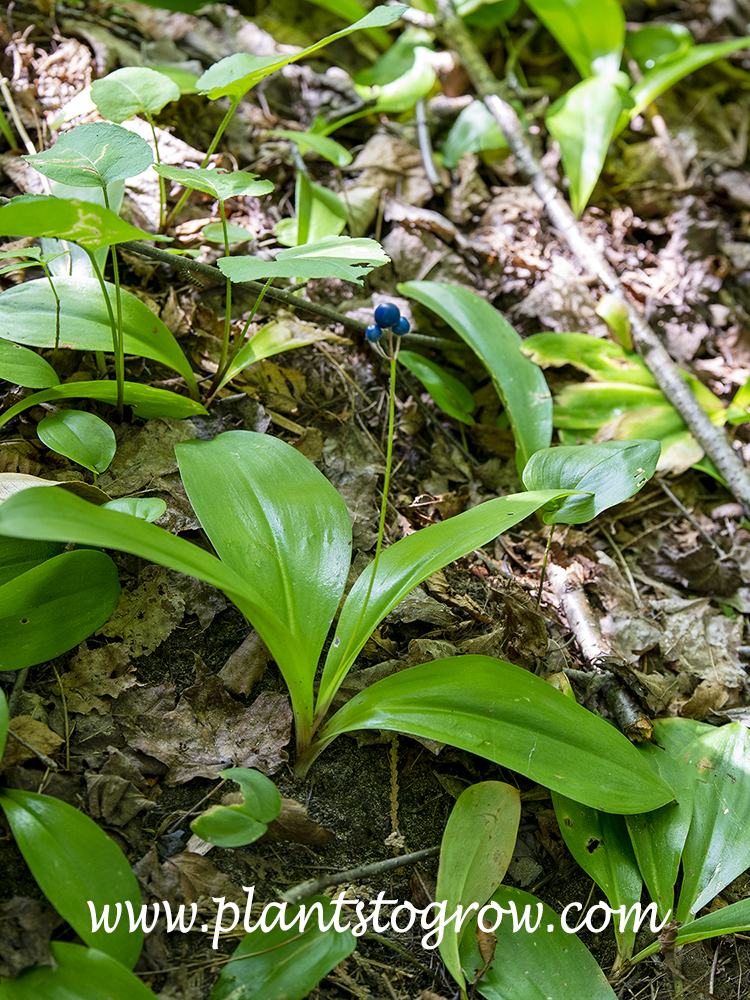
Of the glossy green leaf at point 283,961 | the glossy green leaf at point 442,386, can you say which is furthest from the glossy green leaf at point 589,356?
the glossy green leaf at point 283,961

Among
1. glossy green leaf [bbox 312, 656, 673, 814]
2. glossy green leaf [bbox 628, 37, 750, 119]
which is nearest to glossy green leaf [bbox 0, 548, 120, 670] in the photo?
glossy green leaf [bbox 312, 656, 673, 814]

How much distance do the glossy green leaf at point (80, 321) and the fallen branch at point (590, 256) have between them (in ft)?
4.69

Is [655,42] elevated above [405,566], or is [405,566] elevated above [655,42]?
[655,42]

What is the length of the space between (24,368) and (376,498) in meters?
0.80

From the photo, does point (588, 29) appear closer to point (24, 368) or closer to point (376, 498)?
point (376, 498)

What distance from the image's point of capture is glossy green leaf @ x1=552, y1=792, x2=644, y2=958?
45.3 inches

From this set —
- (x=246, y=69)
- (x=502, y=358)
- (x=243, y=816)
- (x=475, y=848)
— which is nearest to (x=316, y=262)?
(x=246, y=69)

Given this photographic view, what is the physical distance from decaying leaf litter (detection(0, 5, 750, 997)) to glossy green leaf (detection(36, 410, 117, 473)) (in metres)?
0.10

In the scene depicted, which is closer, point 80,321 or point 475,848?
point 475,848

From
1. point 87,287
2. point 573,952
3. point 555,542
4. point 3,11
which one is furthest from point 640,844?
point 3,11

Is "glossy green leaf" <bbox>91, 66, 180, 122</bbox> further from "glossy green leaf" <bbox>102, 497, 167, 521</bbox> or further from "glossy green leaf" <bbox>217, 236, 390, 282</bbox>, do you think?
"glossy green leaf" <bbox>102, 497, 167, 521</bbox>

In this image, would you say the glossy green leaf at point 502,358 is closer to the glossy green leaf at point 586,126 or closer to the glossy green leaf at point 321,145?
the glossy green leaf at point 321,145

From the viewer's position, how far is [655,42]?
107 inches

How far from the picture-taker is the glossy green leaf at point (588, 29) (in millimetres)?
2535
